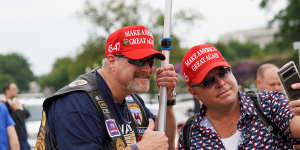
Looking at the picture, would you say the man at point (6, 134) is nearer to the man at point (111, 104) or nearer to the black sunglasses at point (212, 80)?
the man at point (111, 104)

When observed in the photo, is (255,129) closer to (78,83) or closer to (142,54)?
(142,54)

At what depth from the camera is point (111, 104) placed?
2445 mm

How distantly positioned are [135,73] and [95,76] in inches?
12.0

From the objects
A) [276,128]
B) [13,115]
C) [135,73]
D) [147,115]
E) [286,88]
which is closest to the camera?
[286,88]

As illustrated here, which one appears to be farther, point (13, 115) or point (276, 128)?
point (13, 115)

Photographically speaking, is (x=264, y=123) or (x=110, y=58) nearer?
(x=264, y=123)

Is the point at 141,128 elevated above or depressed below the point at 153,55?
→ below

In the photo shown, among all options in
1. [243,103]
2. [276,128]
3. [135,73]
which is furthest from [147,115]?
[276,128]

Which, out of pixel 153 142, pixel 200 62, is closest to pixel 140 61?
pixel 200 62

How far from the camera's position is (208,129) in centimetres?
250

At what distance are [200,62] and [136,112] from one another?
0.66 meters

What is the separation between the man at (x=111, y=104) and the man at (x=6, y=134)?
2459 millimetres

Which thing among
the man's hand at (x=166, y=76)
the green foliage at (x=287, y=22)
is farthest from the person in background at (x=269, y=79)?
the green foliage at (x=287, y=22)

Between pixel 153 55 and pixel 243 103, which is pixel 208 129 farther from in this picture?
pixel 153 55
